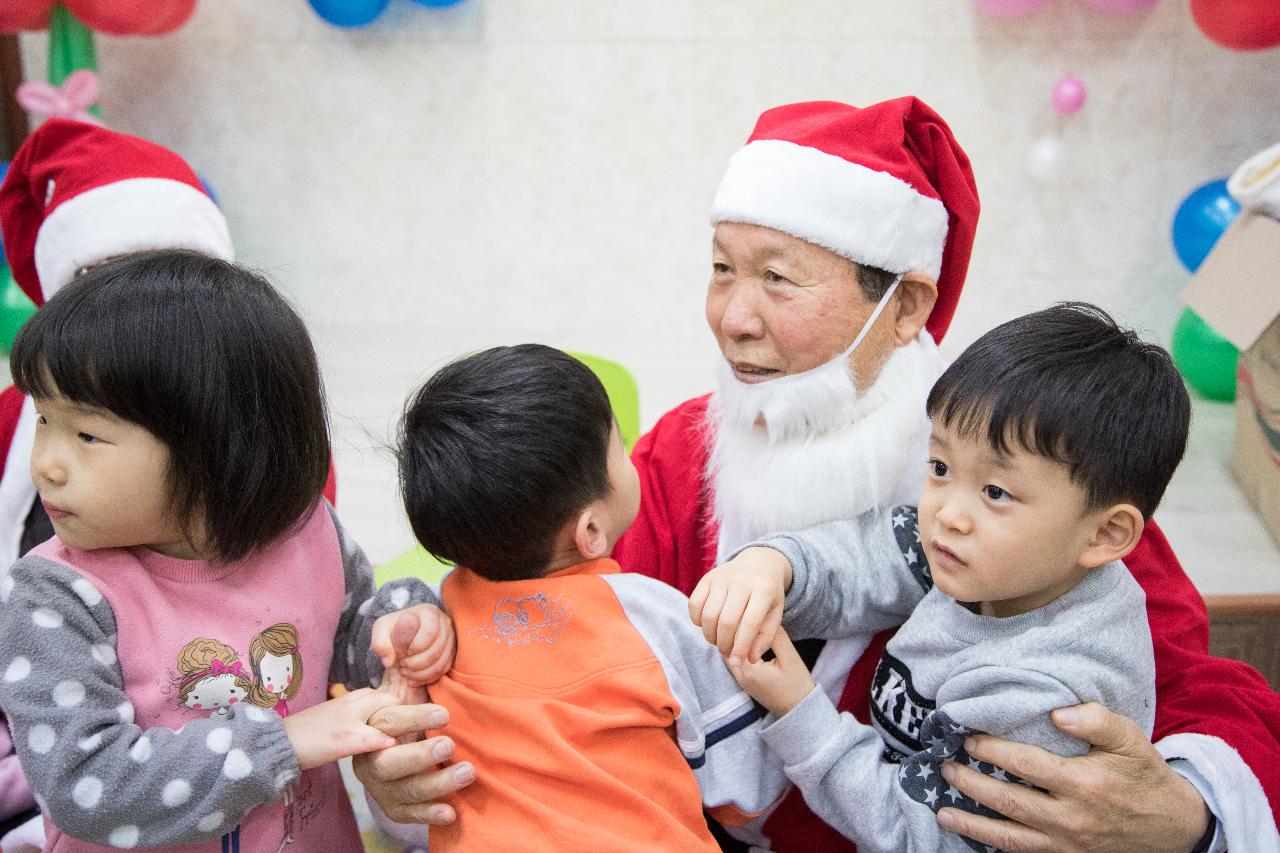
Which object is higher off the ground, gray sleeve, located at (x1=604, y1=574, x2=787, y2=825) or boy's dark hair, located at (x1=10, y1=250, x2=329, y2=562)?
boy's dark hair, located at (x1=10, y1=250, x2=329, y2=562)

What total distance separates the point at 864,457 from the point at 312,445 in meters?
0.71

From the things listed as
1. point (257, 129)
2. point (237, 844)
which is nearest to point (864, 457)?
point (237, 844)

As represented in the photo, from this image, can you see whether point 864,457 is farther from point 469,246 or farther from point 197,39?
point 197,39

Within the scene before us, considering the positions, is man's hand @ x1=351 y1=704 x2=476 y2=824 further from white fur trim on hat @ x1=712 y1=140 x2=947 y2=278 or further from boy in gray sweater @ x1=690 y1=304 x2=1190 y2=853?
white fur trim on hat @ x1=712 y1=140 x2=947 y2=278

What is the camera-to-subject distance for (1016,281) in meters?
3.88

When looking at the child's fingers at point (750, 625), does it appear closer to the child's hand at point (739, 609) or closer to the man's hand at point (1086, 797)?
the child's hand at point (739, 609)

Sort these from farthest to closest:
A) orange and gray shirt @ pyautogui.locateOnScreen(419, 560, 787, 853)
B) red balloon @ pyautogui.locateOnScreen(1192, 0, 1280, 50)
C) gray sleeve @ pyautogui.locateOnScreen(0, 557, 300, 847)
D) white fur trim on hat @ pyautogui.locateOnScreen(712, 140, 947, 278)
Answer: red balloon @ pyautogui.locateOnScreen(1192, 0, 1280, 50)
white fur trim on hat @ pyautogui.locateOnScreen(712, 140, 947, 278)
orange and gray shirt @ pyautogui.locateOnScreen(419, 560, 787, 853)
gray sleeve @ pyautogui.locateOnScreen(0, 557, 300, 847)

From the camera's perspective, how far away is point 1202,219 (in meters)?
3.41

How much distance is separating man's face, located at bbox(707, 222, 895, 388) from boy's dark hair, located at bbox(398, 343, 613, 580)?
338mm

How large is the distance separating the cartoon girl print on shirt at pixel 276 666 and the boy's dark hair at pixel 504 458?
188 mm

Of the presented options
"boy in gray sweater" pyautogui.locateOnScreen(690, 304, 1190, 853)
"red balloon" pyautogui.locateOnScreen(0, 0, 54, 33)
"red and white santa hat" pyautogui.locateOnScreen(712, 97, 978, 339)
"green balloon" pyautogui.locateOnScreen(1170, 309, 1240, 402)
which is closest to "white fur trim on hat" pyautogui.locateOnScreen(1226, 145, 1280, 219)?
"green balloon" pyautogui.locateOnScreen(1170, 309, 1240, 402)

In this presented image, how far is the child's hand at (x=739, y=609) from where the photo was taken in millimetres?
1237

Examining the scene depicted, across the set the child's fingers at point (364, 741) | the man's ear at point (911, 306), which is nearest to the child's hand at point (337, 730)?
the child's fingers at point (364, 741)

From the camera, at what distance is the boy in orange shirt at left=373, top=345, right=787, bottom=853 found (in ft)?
3.89
